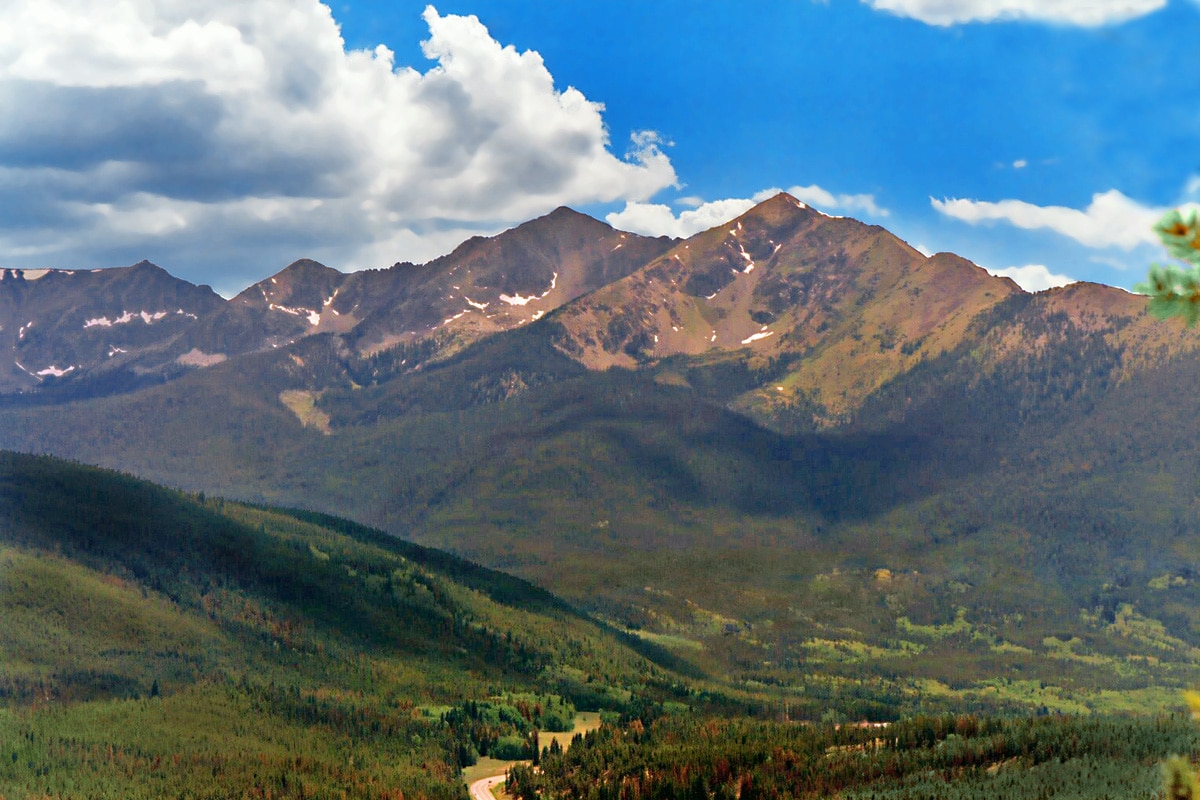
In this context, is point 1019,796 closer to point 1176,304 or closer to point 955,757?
point 955,757

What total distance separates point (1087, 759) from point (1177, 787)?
150 meters

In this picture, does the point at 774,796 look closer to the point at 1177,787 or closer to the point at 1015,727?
the point at 1015,727

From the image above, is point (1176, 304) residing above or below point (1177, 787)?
above

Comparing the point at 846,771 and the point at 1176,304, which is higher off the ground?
the point at 1176,304

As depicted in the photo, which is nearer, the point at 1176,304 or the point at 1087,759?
the point at 1176,304

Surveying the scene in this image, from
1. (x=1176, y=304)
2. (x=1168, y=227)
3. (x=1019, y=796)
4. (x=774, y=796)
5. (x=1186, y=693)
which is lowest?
(x=774, y=796)

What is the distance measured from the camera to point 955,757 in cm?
18988

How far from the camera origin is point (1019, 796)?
152 m

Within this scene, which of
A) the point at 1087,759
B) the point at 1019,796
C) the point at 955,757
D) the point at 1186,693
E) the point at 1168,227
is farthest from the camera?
the point at 955,757

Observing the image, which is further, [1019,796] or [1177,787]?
[1019,796]

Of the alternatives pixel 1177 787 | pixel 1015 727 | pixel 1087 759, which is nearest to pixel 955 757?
pixel 1015 727

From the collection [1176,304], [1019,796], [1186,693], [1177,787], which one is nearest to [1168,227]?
[1176,304]

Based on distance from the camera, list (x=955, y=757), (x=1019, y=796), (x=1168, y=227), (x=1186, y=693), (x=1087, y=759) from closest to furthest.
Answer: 1. (x=1186, y=693)
2. (x=1168, y=227)
3. (x=1019, y=796)
4. (x=1087, y=759)
5. (x=955, y=757)

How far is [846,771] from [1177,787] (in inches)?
7020
